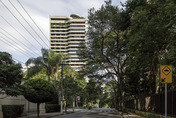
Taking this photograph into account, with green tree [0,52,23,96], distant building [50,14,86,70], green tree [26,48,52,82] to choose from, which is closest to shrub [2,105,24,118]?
green tree [0,52,23,96]

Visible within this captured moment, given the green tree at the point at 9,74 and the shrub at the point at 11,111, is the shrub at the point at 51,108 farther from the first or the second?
the green tree at the point at 9,74

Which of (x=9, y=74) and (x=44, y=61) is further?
(x=44, y=61)

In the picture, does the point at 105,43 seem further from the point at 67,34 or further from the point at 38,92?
the point at 67,34

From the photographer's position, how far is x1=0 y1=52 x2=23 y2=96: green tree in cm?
1688

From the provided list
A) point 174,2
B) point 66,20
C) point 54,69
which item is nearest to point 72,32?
point 66,20

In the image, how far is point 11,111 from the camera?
24141 mm

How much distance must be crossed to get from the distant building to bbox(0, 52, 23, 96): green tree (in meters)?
122

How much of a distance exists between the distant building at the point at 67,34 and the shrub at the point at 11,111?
113m

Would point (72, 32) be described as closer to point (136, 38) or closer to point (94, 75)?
point (94, 75)

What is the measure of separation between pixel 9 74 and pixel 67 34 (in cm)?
13022

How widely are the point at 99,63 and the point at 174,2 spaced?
938 inches

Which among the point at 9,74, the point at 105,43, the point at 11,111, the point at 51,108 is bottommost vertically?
the point at 51,108

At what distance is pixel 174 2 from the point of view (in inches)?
493

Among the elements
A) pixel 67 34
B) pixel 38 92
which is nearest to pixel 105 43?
pixel 38 92
